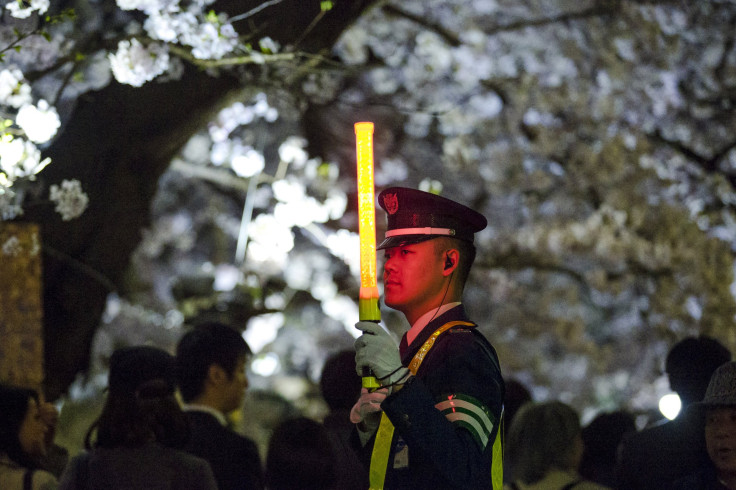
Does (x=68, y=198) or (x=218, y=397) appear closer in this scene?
(x=218, y=397)

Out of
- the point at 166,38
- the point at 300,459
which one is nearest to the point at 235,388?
the point at 300,459

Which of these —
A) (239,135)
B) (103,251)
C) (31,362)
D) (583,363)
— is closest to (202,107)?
(103,251)

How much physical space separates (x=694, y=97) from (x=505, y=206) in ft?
8.16

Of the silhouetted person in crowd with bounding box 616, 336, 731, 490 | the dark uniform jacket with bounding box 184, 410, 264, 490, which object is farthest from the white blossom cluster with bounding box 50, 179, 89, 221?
the silhouetted person in crowd with bounding box 616, 336, 731, 490

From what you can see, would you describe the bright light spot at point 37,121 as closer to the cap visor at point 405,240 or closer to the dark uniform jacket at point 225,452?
the dark uniform jacket at point 225,452

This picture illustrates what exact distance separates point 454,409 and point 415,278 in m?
0.47

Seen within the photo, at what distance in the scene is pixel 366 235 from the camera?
238 cm

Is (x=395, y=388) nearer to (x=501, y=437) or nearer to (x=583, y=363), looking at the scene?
(x=501, y=437)

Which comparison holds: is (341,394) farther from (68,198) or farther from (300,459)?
(68,198)

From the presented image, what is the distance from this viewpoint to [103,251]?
496 centimetres

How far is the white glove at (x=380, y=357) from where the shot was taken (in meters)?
2.24

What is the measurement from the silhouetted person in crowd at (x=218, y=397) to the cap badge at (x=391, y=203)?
1.60 meters

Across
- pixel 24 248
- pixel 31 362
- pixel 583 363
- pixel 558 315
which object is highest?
pixel 24 248

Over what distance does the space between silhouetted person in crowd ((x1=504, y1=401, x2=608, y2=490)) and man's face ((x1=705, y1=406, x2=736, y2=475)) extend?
0.77 meters
